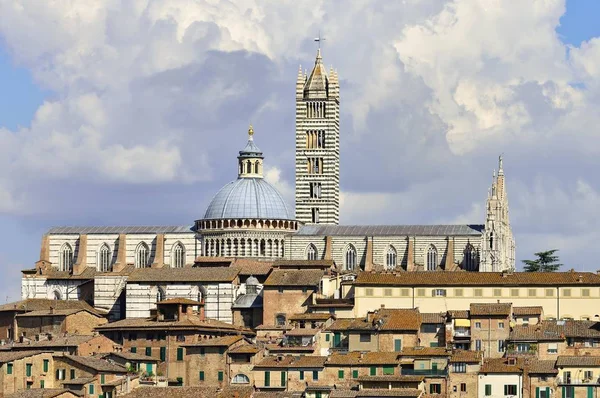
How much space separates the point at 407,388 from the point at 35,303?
102 feet

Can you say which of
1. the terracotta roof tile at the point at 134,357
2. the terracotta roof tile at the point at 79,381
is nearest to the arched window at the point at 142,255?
the terracotta roof tile at the point at 134,357

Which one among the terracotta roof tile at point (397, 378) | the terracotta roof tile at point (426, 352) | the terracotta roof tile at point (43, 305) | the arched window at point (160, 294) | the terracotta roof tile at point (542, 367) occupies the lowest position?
the terracotta roof tile at point (397, 378)

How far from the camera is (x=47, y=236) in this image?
11688 centimetres

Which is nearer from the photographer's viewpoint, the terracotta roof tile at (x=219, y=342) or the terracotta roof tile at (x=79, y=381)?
the terracotta roof tile at (x=79, y=381)

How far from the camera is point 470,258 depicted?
109812 millimetres

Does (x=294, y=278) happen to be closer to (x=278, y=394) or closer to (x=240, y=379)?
(x=240, y=379)

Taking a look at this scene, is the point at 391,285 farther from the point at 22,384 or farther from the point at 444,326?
the point at 22,384

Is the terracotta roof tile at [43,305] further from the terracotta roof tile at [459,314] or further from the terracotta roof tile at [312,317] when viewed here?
the terracotta roof tile at [459,314]

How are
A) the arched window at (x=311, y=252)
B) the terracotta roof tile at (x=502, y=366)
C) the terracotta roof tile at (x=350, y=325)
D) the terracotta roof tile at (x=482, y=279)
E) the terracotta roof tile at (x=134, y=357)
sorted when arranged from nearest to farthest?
the terracotta roof tile at (x=502, y=366) → the terracotta roof tile at (x=134, y=357) → the terracotta roof tile at (x=350, y=325) → the terracotta roof tile at (x=482, y=279) → the arched window at (x=311, y=252)

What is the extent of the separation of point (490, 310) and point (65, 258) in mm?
34670

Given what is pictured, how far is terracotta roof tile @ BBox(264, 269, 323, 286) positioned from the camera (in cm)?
9838

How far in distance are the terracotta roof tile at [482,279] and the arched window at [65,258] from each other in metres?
23.5

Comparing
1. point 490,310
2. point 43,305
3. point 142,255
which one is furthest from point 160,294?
point 490,310

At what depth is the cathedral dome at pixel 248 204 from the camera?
4400 inches
